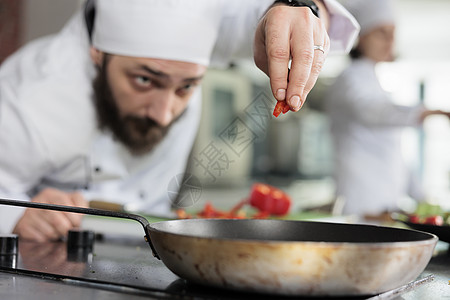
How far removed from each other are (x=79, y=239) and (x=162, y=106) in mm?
539

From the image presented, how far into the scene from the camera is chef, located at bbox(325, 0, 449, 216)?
2.90m

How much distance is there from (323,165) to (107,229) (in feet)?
15.2

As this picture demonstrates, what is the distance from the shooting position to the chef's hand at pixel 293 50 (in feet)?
2.48

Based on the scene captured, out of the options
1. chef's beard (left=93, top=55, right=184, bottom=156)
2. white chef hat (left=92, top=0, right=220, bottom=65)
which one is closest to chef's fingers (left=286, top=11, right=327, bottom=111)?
white chef hat (left=92, top=0, right=220, bottom=65)

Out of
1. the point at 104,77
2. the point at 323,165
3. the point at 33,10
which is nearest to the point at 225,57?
the point at 104,77

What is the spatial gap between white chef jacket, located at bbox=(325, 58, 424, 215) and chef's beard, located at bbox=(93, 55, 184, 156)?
1.51 meters

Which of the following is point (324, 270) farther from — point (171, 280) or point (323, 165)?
point (323, 165)

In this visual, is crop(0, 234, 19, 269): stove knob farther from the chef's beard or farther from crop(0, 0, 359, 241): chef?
the chef's beard

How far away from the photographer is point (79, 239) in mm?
1013

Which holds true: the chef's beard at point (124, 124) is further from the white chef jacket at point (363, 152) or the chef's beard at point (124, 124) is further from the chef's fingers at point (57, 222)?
the white chef jacket at point (363, 152)

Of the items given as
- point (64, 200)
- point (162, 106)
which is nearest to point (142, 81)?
point (162, 106)

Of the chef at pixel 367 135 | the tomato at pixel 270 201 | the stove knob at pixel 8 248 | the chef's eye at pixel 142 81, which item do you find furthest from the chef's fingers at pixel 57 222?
the chef at pixel 367 135

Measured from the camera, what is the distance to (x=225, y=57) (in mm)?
1597

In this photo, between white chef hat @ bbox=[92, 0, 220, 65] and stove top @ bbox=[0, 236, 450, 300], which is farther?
white chef hat @ bbox=[92, 0, 220, 65]
